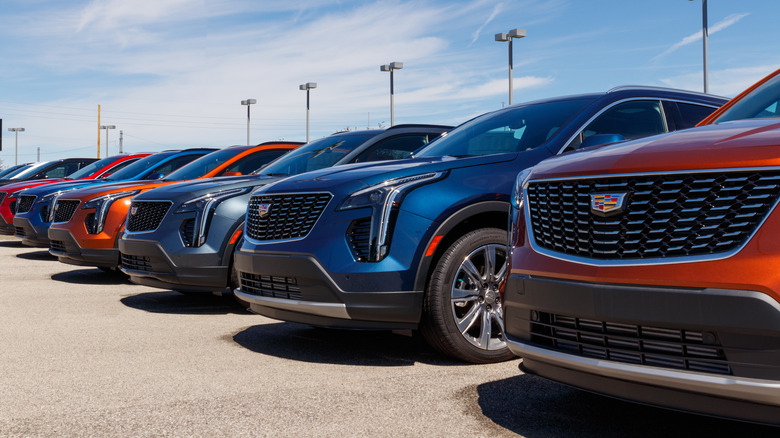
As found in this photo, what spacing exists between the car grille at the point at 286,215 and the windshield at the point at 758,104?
8.14 feet

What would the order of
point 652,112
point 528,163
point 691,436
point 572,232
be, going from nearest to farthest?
point 572,232 < point 691,436 < point 528,163 < point 652,112

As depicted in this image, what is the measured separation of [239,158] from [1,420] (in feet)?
20.2

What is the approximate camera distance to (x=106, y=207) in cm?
925

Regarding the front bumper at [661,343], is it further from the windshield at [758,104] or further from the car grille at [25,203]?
the car grille at [25,203]

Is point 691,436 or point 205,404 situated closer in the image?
point 691,436

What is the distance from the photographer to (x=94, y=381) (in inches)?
185

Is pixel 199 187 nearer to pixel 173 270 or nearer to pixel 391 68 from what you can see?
pixel 173 270

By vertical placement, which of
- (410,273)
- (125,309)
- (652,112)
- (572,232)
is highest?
(652,112)

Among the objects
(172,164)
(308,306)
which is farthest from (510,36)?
(308,306)

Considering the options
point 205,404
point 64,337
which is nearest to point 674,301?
point 205,404

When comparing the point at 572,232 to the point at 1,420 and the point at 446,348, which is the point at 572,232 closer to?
the point at 446,348

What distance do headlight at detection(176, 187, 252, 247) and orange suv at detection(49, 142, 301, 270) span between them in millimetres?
1853

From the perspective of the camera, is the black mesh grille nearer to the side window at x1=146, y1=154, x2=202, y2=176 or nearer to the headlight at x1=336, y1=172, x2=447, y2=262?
the headlight at x1=336, y1=172, x2=447, y2=262

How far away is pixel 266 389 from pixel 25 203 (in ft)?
33.9
